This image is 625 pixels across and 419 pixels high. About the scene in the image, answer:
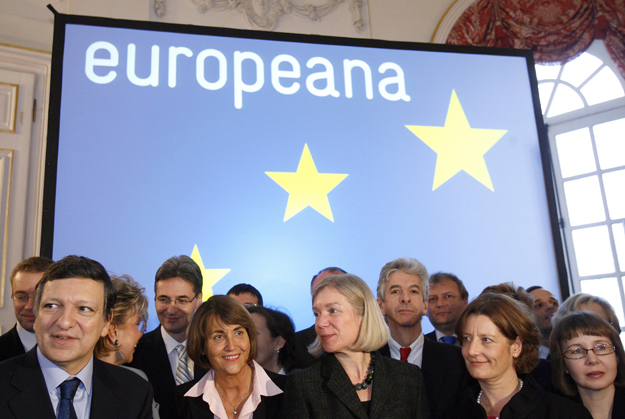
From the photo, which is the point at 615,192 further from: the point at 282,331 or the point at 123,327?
the point at 123,327

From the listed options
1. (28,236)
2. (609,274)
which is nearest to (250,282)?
(28,236)

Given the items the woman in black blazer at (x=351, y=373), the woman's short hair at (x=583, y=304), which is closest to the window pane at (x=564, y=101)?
the woman's short hair at (x=583, y=304)

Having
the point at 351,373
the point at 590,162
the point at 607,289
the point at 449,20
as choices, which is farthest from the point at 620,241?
the point at 351,373

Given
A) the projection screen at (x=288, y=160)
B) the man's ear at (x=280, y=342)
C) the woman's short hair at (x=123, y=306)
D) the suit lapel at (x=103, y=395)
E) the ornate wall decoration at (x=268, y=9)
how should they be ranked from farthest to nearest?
1. the ornate wall decoration at (x=268, y=9)
2. the projection screen at (x=288, y=160)
3. the man's ear at (x=280, y=342)
4. the woman's short hair at (x=123, y=306)
5. the suit lapel at (x=103, y=395)

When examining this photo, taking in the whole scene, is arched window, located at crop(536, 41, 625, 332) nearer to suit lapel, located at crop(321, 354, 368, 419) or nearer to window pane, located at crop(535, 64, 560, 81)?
window pane, located at crop(535, 64, 560, 81)

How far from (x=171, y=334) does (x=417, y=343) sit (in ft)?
3.76

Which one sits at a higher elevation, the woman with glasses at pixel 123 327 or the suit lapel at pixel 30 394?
the woman with glasses at pixel 123 327

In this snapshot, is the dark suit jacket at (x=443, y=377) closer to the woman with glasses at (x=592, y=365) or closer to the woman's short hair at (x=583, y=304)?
the woman with glasses at (x=592, y=365)

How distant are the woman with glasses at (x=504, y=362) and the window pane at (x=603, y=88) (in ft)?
14.1

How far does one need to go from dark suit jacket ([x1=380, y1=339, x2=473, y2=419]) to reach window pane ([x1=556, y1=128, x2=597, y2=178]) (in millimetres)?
3922

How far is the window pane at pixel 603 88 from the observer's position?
5609 millimetres

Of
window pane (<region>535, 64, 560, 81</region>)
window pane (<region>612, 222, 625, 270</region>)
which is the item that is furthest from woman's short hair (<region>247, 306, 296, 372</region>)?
window pane (<region>535, 64, 560, 81</region>)

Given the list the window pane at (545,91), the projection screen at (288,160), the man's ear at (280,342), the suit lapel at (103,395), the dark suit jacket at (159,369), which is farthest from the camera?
the window pane at (545,91)

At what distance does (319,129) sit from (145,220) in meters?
1.31
